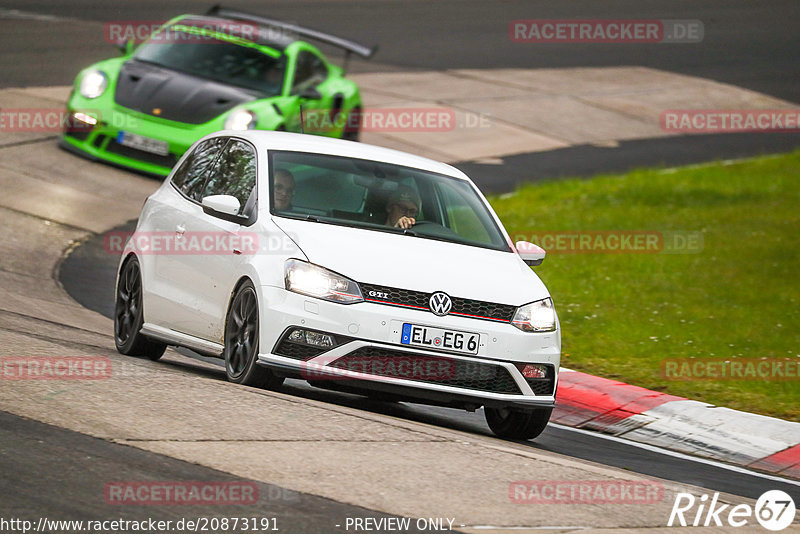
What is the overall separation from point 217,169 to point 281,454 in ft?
10.8

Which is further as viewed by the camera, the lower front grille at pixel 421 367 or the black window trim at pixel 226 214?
the black window trim at pixel 226 214

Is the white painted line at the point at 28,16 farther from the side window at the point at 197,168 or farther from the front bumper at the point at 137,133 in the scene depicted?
the side window at the point at 197,168

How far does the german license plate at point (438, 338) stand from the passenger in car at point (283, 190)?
1.31m

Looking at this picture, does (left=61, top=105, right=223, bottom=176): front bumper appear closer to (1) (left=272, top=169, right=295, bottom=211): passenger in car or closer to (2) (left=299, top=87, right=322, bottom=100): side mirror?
(2) (left=299, top=87, right=322, bottom=100): side mirror

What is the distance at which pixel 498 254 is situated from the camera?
28.7 feet

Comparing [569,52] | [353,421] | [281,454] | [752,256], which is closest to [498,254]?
[353,421]

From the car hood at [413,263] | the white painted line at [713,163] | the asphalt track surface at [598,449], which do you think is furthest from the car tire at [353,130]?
the car hood at [413,263]

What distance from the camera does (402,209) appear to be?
888cm

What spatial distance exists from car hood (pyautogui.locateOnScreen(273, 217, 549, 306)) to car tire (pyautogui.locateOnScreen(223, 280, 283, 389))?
0.46m

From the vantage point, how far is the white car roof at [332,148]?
9102mm

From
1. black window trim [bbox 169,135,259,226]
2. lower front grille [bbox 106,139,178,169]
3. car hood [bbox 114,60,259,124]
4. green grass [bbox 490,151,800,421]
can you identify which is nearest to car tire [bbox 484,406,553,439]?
black window trim [bbox 169,135,259,226]

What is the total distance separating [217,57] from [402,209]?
9615 mm

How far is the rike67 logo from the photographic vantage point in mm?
6430

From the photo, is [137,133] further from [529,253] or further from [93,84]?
[529,253]
